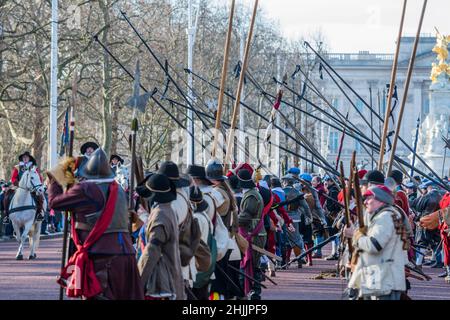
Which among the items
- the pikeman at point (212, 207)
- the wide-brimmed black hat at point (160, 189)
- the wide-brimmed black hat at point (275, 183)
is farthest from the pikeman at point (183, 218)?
the wide-brimmed black hat at point (275, 183)

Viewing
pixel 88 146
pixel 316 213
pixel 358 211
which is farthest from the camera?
pixel 316 213

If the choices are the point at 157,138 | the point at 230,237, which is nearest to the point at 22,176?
the point at 230,237

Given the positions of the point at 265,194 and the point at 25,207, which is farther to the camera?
the point at 25,207

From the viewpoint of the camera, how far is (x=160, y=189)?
1184cm

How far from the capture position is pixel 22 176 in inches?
943

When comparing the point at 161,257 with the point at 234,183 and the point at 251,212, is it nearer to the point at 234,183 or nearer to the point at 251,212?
the point at 251,212

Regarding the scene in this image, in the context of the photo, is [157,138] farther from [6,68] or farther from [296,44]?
[296,44]

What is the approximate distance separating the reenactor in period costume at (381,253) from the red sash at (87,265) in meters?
2.16

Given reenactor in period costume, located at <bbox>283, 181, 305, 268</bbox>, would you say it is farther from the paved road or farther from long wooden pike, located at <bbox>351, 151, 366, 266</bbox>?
long wooden pike, located at <bbox>351, 151, 366, 266</bbox>

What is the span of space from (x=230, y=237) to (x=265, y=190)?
4.20 metres

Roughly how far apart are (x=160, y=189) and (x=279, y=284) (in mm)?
8106

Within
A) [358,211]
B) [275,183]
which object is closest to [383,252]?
[358,211]

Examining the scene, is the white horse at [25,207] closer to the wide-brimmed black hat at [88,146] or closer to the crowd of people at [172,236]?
the wide-brimmed black hat at [88,146]

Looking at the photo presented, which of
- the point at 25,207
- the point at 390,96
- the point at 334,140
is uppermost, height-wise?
the point at 334,140
